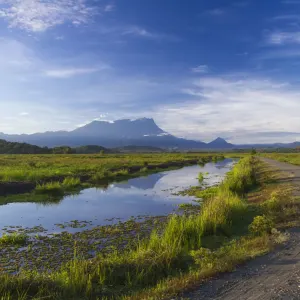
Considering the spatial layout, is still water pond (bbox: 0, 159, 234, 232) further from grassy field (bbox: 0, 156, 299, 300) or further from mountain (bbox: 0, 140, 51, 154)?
mountain (bbox: 0, 140, 51, 154)

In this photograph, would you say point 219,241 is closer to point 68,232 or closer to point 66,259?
point 66,259

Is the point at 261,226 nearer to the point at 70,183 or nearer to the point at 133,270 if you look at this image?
the point at 133,270

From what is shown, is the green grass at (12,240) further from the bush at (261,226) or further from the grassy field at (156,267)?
the bush at (261,226)

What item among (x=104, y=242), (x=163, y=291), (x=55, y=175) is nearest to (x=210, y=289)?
(x=163, y=291)

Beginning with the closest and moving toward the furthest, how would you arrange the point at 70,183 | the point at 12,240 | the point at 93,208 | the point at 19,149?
1. the point at 12,240
2. the point at 93,208
3. the point at 70,183
4. the point at 19,149

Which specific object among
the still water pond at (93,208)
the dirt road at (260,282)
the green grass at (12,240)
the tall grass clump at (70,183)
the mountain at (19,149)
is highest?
the mountain at (19,149)

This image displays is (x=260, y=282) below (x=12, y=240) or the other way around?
the other way around

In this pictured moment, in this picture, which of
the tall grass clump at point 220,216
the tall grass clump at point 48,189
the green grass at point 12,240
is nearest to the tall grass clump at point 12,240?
the green grass at point 12,240

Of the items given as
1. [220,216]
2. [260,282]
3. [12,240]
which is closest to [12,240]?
[12,240]

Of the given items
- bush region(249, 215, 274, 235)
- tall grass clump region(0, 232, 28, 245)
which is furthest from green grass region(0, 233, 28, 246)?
bush region(249, 215, 274, 235)

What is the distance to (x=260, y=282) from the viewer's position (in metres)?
6.81

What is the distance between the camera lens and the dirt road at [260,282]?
6207 mm

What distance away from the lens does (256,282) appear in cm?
682

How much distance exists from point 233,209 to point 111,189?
15.8 m
